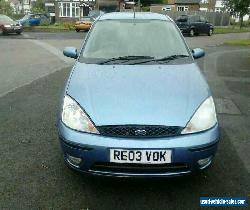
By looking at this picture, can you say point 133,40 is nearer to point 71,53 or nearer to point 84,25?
point 71,53

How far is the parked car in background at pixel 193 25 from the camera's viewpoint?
30484 mm

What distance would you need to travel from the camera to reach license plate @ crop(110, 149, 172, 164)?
3.46m

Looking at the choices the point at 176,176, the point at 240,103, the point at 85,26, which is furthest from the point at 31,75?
the point at 85,26

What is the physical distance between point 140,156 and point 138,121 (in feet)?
1.09

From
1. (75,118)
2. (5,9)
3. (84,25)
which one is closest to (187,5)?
(5,9)

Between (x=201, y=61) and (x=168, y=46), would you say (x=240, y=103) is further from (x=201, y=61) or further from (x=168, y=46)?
(x=201, y=61)

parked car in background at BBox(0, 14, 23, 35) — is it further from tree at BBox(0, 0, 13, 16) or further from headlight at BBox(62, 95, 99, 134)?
tree at BBox(0, 0, 13, 16)

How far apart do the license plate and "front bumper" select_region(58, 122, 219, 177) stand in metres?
0.04

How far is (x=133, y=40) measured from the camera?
5.19 meters

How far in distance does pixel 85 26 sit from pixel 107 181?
32045mm

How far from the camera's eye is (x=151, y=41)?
17.0 feet

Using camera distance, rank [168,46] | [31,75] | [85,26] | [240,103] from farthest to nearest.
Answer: [85,26] → [31,75] → [240,103] → [168,46]

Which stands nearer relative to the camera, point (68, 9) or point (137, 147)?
point (137, 147)

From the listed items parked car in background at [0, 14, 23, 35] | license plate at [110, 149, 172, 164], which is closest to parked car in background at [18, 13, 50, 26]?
parked car in background at [0, 14, 23, 35]
